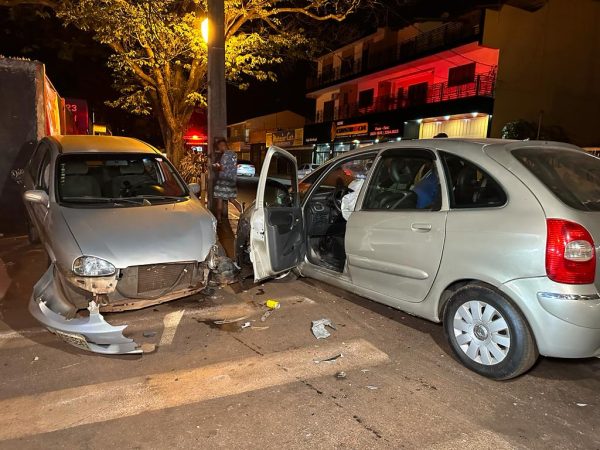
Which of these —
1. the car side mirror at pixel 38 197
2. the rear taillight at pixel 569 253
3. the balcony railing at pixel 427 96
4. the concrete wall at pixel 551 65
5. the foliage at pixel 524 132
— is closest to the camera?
the rear taillight at pixel 569 253

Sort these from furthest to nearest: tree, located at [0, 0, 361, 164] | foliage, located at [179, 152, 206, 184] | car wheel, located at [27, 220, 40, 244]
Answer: foliage, located at [179, 152, 206, 184], tree, located at [0, 0, 361, 164], car wheel, located at [27, 220, 40, 244]

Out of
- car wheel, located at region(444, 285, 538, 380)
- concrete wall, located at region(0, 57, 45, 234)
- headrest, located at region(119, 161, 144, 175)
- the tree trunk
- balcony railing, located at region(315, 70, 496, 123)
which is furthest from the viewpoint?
balcony railing, located at region(315, 70, 496, 123)

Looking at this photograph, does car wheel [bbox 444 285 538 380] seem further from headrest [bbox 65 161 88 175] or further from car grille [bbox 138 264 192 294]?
headrest [bbox 65 161 88 175]

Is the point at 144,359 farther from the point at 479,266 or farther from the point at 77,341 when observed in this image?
the point at 479,266

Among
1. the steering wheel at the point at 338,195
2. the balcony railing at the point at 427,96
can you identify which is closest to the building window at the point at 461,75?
the balcony railing at the point at 427,96

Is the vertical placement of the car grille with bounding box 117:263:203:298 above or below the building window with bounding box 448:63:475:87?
below

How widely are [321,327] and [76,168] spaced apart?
3335 millimetres

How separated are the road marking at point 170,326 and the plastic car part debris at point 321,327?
4.26ft

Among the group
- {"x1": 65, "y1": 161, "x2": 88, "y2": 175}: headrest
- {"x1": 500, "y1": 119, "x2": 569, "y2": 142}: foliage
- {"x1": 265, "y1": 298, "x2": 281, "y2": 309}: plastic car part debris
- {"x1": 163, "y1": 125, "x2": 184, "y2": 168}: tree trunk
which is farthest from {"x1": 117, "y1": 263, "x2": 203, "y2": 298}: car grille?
{"x1": 500, "y1": 119, "x2": 569, "y2": 142}: foliage

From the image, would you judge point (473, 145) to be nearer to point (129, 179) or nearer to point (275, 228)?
point (275, 228)

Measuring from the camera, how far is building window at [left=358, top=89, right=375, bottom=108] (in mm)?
32469

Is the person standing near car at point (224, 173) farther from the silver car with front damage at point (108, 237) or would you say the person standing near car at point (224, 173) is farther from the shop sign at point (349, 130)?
the shop sign at point (349, 130)

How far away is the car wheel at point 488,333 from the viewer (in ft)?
10.9

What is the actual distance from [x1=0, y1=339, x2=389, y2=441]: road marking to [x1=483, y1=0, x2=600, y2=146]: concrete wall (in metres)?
21.0
